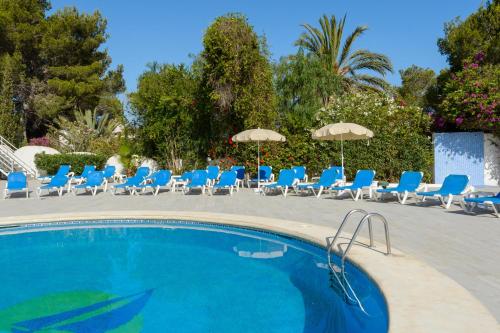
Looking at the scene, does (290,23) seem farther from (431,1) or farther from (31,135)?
(31,135)

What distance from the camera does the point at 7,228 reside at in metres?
8.37

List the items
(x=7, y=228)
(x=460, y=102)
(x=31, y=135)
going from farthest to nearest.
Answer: (x=31, y=135)
(x=460, y=102)
(x=7, y=228)

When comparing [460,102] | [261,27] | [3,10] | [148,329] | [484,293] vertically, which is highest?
[3,10]

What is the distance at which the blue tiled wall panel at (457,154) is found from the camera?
15179 mm

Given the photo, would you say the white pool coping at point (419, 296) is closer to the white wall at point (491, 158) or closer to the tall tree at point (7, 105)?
the white wall at point (491, 158)

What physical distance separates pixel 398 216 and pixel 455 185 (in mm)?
1898

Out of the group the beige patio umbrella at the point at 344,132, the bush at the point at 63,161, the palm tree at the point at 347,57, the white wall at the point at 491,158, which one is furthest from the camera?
the palm tree at the point at 347,57

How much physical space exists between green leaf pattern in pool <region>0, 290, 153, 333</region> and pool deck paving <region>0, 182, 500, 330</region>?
3.09 meters

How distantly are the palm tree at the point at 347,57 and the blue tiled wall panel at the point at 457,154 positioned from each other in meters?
10.1

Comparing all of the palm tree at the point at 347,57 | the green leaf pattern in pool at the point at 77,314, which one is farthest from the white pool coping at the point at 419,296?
the palm tree at the point at 347,57

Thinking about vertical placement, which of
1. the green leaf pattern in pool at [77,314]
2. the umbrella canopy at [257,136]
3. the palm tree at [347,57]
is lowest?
the green leaf pattern in pool at [77,314]

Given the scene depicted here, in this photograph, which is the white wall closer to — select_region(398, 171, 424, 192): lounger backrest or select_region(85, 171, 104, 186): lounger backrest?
select_region(398, 171, 424, 192): lounger backrest

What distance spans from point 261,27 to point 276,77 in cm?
356

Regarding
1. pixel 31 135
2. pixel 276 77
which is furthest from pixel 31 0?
pixel 276 77
